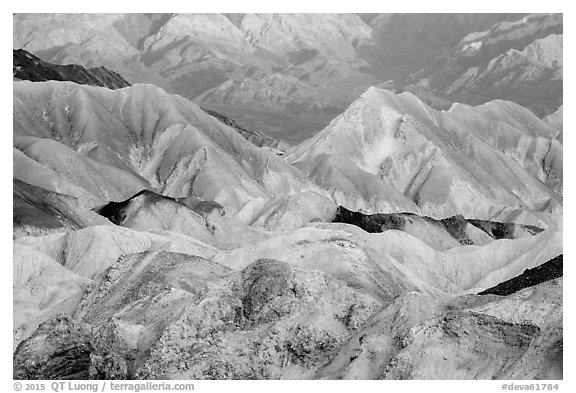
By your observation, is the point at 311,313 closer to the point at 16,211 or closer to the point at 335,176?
the point at 16,211

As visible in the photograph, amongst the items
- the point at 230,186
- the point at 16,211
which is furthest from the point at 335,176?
the point at 16,211

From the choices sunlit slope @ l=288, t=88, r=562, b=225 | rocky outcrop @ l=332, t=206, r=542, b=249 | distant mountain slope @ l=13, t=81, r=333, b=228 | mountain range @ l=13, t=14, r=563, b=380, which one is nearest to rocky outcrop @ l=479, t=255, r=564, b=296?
mountain range @ l=13, t=14, r=563, b=380

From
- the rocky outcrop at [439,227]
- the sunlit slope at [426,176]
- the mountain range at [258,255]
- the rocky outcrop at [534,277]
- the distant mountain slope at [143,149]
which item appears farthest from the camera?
the sunlit slope at [426,176]

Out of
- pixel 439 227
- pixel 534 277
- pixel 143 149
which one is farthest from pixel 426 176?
pixel 534 277

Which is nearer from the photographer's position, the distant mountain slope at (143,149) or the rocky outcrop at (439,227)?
the rocky outcrop at (439,227)

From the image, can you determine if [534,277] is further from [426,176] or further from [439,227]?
[426,176]

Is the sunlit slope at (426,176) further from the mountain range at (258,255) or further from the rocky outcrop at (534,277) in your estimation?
the rocky outcrop at (534,277)

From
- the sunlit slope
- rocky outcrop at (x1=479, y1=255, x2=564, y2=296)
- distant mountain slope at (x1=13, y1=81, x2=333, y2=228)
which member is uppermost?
rocky outcrop at (x1=479, y1=255, x2=564, y2=296)

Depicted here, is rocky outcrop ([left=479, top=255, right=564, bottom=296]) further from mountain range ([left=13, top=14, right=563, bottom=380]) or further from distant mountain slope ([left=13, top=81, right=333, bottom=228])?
distant mountain slope ([left=13, top=81, right=333, bottom=228])

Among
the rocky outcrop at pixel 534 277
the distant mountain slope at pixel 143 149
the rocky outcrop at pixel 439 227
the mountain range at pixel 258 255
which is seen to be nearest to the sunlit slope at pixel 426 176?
the mountain range at pixel 258 255

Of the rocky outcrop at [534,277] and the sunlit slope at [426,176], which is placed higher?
the rocky outcrop at [534,277]

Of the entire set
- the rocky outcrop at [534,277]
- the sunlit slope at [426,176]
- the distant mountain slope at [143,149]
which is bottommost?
the sunlit slope at [426,176]
